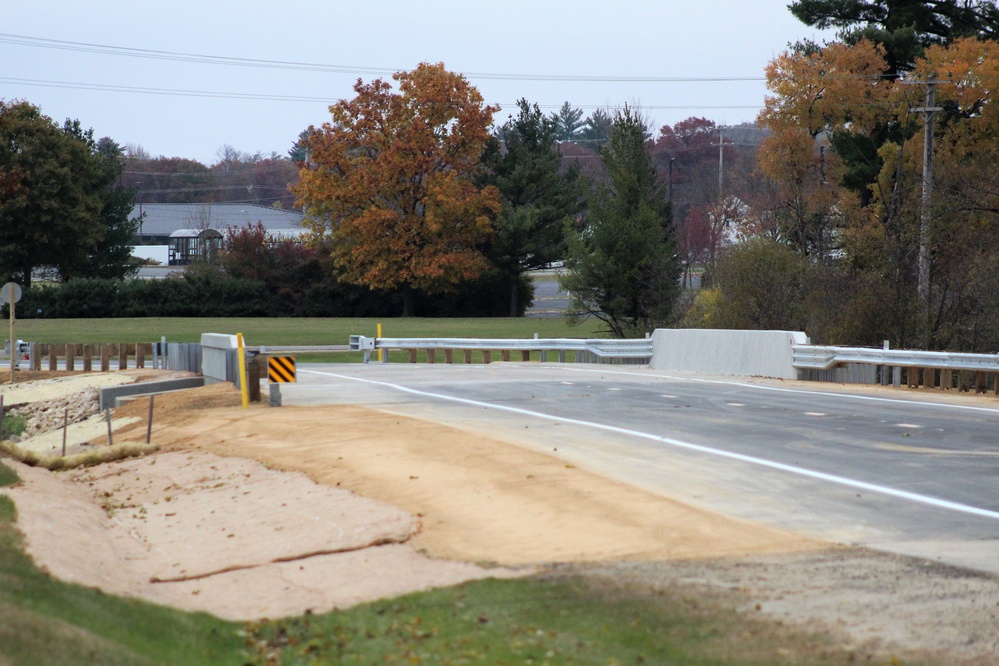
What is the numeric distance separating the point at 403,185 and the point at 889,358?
151ft

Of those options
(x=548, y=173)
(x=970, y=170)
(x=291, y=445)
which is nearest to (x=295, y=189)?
(x=548, y=173)

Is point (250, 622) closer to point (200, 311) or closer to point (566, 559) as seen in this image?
point (566, 559)

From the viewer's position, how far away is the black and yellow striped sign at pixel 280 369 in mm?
18906

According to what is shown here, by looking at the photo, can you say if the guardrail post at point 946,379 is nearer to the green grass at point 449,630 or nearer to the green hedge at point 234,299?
the green grass at point 449,630

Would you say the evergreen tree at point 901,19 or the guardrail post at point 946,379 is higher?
the evergreen tree at point 901,19


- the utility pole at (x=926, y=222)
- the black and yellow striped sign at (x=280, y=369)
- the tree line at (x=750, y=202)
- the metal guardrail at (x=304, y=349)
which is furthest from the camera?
the metal guardrail at (x=304, y=349)

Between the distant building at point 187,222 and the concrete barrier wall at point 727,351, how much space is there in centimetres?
7543

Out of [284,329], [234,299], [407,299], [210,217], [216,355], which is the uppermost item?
[210,217]

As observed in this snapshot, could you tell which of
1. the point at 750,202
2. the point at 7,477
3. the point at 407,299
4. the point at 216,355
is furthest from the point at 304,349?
the point at 750,202

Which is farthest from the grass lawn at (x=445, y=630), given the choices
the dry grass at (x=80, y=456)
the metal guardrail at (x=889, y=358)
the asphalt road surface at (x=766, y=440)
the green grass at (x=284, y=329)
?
the green grass at (x=284, y=329)

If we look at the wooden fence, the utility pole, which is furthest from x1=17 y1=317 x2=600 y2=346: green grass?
the utility pole

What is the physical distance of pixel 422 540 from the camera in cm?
955

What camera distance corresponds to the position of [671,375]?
2427cm

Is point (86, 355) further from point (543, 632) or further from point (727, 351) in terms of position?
point (543, 632)
